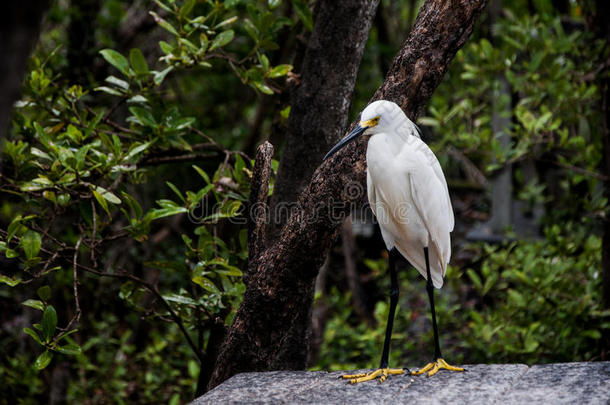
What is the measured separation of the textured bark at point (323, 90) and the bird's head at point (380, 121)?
65 centimetres

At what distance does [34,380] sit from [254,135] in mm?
2489

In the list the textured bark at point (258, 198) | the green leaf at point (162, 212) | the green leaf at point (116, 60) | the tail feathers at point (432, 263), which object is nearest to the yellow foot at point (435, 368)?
the tail feathers at point (432, 263)

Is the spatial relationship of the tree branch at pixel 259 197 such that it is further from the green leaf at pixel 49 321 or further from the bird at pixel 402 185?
the green leaf at pixel 49 321

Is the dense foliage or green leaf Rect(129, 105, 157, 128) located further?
green leaf Rect(129, 105, 157, 128)

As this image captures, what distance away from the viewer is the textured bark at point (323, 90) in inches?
114

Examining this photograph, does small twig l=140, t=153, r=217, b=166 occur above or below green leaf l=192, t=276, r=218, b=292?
above

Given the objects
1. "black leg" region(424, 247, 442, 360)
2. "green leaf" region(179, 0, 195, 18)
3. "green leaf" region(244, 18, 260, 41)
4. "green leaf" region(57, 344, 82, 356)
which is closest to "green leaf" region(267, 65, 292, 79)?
"green leaf" region(244, 18, 260, 41)

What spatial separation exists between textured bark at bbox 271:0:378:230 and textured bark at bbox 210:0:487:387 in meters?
0.46

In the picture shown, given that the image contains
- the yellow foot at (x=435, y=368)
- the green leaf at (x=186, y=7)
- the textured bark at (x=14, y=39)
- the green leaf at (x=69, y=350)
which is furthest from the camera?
the green leaf at (x=186, y=7)

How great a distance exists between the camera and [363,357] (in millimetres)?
5051

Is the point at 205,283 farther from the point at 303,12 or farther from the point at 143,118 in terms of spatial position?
the point at 303,12

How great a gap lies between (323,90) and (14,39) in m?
2.07

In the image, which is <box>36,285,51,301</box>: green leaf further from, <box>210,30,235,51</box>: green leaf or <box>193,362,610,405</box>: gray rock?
<box>210,30,235,51</box>: green leaf

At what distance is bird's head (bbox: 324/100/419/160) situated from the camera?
2.26m
